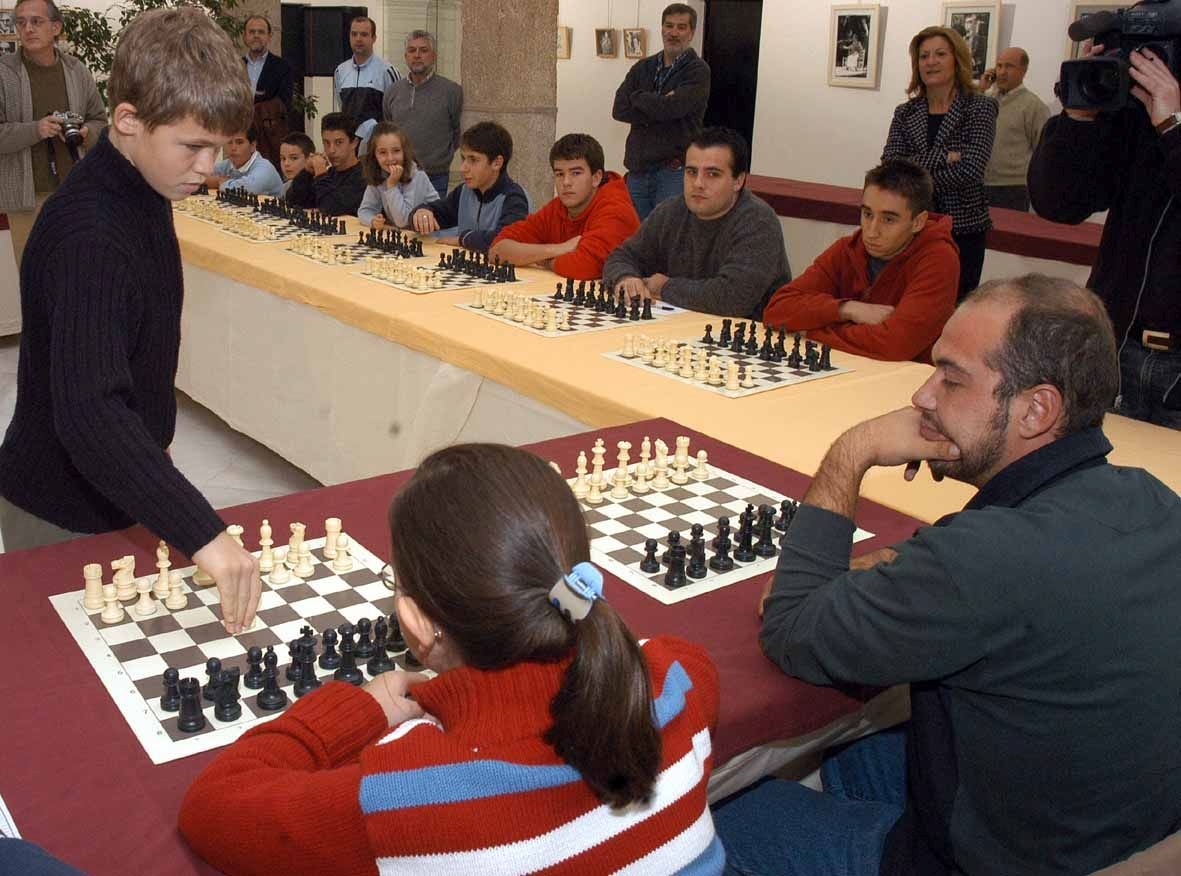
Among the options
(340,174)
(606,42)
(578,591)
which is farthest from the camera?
(606,42)

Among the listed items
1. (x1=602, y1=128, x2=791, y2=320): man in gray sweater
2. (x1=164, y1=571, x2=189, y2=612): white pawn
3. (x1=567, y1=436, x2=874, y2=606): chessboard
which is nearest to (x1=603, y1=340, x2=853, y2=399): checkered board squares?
(x1=567, y1=436, x2=874, y2=606): chessboard

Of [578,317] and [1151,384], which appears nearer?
[1151,384]

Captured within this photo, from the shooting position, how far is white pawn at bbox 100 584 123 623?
1777mm

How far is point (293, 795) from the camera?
118 centimetres

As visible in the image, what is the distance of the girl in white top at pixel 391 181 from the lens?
618 centimetres

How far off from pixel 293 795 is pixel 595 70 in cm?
1191

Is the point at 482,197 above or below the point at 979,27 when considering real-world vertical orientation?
below

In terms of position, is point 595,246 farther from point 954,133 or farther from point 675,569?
point 675,569

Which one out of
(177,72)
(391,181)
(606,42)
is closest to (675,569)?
(177,72)

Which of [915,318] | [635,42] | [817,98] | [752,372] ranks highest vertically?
Answer: [635,42]

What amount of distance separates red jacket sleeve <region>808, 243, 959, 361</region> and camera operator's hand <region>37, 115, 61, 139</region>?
465 cm

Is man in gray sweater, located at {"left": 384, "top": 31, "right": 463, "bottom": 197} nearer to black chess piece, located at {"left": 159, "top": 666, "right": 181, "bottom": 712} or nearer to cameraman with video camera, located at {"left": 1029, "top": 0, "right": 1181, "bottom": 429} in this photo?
cameraman with video camera, located at {"left": 1029, "top": 0, "right": 1181, "bottom": 429}

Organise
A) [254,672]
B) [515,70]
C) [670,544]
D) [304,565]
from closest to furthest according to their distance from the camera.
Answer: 1. [254,672]
2. [304,565]
3. [670,544]
4. [515,70]

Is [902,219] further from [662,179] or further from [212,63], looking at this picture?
[662,179]
